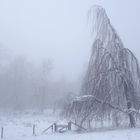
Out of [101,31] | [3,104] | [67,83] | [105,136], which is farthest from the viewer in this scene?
[67,83]

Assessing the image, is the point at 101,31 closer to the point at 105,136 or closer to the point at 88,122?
the point at 88,122

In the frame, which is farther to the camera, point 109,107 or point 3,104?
point 3,104

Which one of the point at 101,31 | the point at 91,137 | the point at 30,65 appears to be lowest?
the point at 91,137

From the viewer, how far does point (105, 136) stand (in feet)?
41.1

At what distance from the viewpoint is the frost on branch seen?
14.9 m

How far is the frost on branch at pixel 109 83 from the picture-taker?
14.9 m

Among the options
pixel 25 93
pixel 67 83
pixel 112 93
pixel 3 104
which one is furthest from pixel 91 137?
pixel 67 83

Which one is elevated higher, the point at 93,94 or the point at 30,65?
the point at 30,65

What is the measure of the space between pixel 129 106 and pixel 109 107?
51.2 inches

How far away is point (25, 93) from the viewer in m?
53.5

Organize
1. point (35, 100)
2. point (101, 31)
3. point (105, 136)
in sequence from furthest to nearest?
point (35, 100)
point (101, 31)
point (105, 136)

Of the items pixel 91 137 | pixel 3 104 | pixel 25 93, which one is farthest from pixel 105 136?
pixel 25 93

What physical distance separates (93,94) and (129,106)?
2358mm

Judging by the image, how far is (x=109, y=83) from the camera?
15.1m
